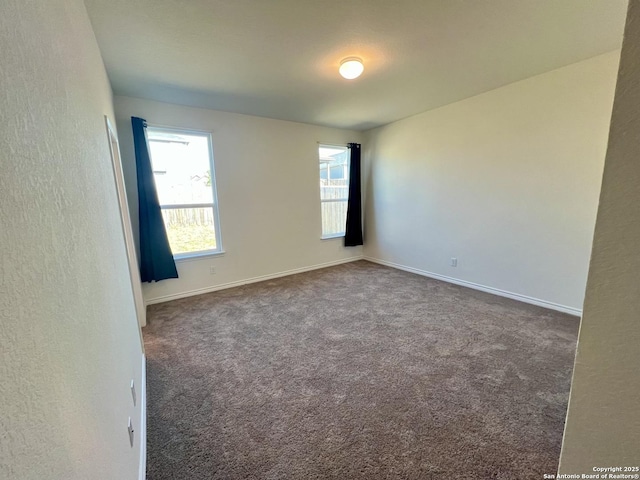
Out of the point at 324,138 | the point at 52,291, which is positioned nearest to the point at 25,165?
the point at 52,291

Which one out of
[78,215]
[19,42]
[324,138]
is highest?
[324,138]

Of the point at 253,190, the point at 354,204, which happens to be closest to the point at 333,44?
the point at 253,190

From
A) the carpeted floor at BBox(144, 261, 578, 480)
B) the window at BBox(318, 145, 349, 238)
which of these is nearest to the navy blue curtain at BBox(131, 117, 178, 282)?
the carpeted floor at BBox(144, 261, 578, 480)

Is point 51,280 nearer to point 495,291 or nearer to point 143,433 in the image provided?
point 143,433

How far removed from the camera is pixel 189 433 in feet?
5.11

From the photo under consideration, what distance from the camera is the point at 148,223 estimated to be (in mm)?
3268

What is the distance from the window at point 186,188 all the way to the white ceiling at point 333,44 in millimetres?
503

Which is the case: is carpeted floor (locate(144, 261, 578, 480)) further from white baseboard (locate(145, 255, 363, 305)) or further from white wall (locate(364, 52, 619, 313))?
white wall (locate(364, 52, 619, 313))

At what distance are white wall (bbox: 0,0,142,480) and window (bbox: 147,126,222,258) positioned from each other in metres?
2.43

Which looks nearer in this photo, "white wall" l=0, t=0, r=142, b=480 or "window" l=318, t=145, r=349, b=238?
"white wall" l=0, t=0, r=142, b=480

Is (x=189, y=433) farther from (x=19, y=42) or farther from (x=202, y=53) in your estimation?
(x=202, y=53)

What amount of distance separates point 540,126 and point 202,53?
3478 mm

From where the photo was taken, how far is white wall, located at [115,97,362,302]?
3414 millimetres

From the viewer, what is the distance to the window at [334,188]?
16.0 ft
